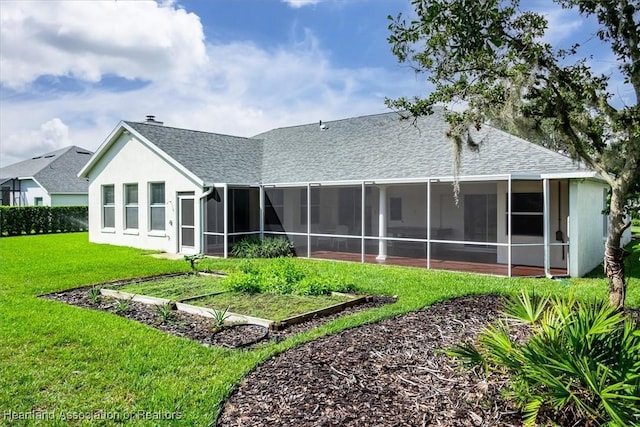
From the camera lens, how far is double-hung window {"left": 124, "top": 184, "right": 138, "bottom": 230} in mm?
18688

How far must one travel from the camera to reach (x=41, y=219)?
25.7 m

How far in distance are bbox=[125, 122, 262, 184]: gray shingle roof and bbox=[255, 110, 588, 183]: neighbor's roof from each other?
77 cm

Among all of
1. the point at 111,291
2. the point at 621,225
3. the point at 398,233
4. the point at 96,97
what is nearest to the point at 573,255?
the point at 621,225

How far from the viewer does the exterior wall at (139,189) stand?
16922 millimetres

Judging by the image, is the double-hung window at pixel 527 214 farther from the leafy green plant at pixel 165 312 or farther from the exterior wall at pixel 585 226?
the leafy green plant at pixel 165 312

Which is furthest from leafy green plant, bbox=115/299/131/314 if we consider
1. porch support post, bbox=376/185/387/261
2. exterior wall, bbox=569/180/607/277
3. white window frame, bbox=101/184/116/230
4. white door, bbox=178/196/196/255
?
white window frame, bbox=101/184/116/230

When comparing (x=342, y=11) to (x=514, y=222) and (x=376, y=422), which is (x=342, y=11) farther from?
(x=514, y=222)

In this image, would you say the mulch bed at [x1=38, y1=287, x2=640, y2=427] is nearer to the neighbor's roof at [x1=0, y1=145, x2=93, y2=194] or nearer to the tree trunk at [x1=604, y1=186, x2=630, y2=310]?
the tree trunk at [x1=604, y1=186, x2=630, y2=310]

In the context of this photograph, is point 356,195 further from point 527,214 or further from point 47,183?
point 47,183

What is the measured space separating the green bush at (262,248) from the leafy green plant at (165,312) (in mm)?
7306

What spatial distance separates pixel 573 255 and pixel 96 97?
56.0ft

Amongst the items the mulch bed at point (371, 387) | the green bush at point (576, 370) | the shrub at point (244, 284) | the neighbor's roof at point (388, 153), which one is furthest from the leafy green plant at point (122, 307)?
the neighbor's roof at point (388, 153)

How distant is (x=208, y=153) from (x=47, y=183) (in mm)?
19389

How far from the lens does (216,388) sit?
4.52 m
